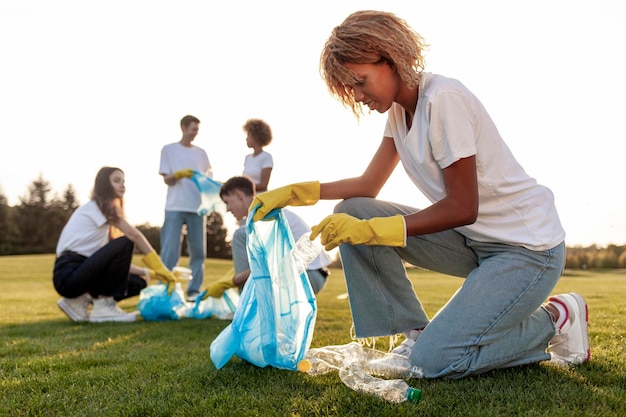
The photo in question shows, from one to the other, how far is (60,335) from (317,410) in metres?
2.85

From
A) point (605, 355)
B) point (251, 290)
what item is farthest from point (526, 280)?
point (251, 290)

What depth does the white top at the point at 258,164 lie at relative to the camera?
19.3 feet

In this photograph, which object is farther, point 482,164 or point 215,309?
point 215,309

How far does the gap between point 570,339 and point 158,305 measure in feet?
11.1

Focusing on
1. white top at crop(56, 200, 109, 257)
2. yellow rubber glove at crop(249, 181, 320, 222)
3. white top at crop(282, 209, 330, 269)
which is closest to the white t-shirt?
yellow rubber glove at crop(249, 181, 320, 222)

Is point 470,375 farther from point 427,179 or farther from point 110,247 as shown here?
point 110,247

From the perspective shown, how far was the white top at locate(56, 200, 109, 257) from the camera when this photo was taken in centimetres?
494

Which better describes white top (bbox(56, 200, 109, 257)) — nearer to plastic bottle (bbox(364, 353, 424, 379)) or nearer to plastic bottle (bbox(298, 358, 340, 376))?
plastic bottle (bbox(298, 358, 340, 376))

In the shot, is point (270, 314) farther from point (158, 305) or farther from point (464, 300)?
point (158, 305)

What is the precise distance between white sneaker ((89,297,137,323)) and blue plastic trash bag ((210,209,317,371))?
2.66 metres

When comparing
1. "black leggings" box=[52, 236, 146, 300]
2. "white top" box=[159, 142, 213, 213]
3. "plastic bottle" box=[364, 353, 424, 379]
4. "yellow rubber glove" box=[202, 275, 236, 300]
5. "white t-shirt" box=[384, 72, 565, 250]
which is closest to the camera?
"white t-shirt" box=[384, 72, 565, 250]

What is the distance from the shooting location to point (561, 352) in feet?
8.14

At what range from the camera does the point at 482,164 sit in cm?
229

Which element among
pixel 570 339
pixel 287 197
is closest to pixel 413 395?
pixel 570 339
